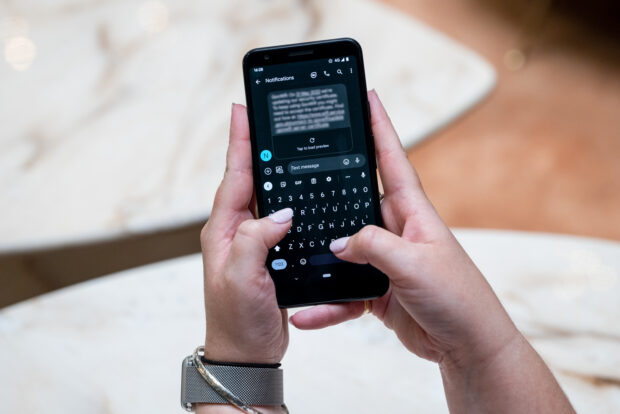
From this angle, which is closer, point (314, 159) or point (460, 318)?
point (460, 318)

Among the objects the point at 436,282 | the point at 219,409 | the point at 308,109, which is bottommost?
the point at 219,409

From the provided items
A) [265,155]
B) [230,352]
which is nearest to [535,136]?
[265,155]

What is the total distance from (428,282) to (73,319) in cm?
39

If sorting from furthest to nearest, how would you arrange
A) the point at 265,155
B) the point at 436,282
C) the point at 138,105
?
the point at 138,105 < the point at 265,155 < the point at 436,282

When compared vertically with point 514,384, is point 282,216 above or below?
above

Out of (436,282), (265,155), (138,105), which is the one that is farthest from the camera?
(138,105)

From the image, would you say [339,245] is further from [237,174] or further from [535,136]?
[535,136]

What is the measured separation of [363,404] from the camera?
586 millimetres

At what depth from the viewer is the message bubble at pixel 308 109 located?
1.98 feet

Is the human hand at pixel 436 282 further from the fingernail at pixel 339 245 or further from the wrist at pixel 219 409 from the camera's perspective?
the wrist at pixel 219 409

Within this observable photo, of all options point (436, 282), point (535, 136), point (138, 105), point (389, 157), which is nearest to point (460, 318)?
point (436, 282)

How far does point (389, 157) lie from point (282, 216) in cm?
12

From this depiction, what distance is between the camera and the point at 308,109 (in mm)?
606

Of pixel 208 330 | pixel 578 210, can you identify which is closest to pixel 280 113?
pixel 208 330
